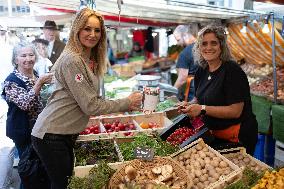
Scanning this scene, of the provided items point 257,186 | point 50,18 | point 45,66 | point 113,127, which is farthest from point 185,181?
point 50,18

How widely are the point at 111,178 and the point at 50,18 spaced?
575cm

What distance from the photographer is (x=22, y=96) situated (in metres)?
3.96

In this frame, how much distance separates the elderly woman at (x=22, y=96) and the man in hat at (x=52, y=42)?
2633 millimetres

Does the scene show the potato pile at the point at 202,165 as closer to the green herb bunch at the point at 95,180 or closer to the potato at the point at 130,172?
the potato at the point at 130,172

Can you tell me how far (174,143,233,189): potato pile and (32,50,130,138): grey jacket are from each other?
67 centimetres

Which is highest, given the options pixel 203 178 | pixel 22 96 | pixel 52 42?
pixel 52 42

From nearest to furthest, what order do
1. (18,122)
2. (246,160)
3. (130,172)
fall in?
(130,172) → (246,160) → (18,122)

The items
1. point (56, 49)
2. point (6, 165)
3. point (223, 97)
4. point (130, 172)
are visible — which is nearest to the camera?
point (130, 172)

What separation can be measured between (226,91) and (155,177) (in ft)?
3.64

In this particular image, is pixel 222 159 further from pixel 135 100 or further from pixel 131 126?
pixel 131 126

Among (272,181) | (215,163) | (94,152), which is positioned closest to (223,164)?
(215,163)

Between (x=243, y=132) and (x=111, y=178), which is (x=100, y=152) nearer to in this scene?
(x=111, y=178)

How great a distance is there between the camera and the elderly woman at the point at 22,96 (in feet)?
13.0

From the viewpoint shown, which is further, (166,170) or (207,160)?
(207,160)
